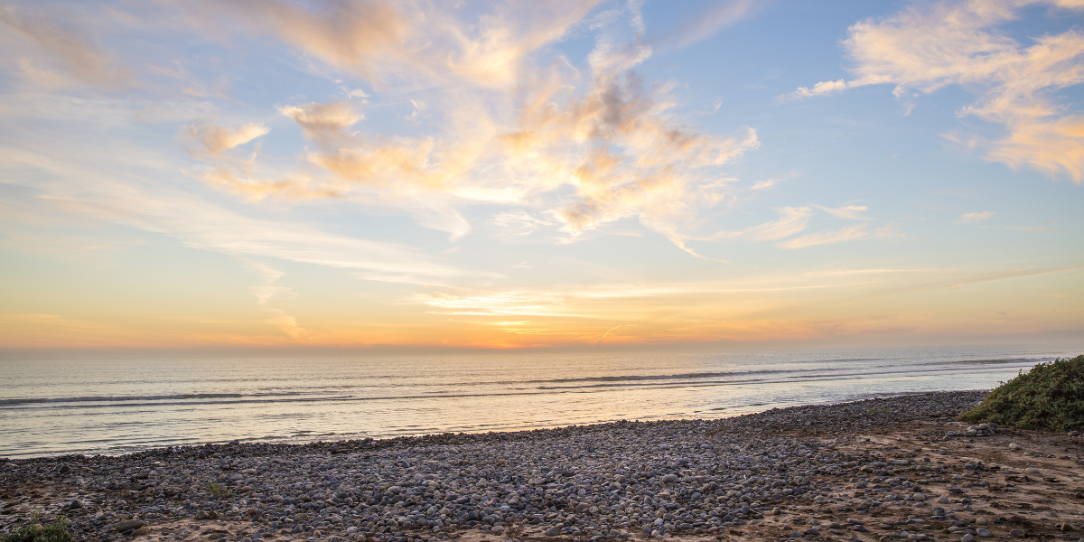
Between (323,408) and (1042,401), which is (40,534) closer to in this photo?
(1042,401)

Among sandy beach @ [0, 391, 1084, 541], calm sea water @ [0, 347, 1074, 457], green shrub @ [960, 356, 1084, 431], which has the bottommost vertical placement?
calm sea water @ [0, 347, 1074, 457]

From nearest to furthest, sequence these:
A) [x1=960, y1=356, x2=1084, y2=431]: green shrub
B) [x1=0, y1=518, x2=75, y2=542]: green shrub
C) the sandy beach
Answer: [x1=0, y1=518, x2=75, y2=542]: green shrub < the sandy beach < [x1=960, y1=356, x2=1084, y2=431]: green shrub

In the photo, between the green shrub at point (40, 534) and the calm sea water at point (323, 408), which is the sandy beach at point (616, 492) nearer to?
the green shrub at point (40, 534)

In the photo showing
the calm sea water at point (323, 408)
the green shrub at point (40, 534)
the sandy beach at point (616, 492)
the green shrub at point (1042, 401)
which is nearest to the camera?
the green shrub at point (40, 534)

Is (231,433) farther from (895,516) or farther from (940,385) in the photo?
(940,385)

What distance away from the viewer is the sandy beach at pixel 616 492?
8.48 m

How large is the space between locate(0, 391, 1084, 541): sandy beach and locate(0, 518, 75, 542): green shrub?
1.32 ft

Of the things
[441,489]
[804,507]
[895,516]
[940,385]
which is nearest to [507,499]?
[441,489]

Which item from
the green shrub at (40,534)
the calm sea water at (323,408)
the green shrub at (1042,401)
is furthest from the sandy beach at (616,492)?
the calm sea water at (323,408)

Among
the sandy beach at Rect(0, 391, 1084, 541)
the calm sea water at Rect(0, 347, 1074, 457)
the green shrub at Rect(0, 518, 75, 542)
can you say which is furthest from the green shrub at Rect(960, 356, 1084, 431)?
the green shrub at Rect(0, 518, 75, 542)

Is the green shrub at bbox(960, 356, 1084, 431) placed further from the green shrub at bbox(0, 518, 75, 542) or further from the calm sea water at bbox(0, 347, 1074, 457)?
the green shrub at bbox(0, 518, 75, 542)

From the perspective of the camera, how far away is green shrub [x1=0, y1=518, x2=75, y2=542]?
26.9ft

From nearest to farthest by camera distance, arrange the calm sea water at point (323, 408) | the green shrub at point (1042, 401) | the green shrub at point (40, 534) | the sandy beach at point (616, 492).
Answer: the green shrub at point (40, 534), the sandy beach at point (616, 492), the green shrub at point (1042, 401), the calm sea water at point (323, 408)

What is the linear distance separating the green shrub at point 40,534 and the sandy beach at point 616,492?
Result: 40cm
